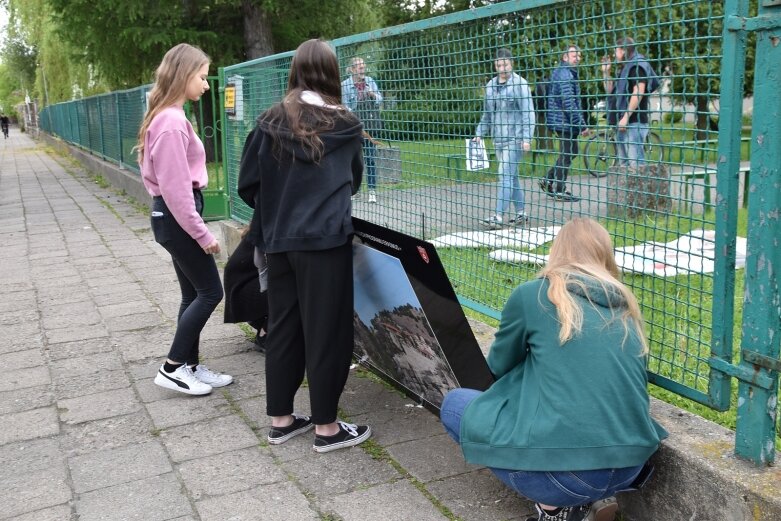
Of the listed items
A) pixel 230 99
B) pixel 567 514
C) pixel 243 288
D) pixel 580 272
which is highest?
pixel 230 99

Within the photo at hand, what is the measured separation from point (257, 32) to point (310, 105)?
15622 mm

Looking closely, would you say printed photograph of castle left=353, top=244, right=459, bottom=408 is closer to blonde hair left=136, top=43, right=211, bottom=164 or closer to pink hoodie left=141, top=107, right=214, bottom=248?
pink hoodie left=141, top=107, right=214, bottom=248

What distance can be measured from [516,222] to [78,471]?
2268 millimetres

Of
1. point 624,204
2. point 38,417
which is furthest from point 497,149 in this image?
point 38,417

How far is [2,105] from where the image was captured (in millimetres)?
118500

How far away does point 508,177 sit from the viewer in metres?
3.70

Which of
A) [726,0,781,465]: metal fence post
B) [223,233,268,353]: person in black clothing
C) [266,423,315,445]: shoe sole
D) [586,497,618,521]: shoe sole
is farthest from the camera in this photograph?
[223,233,268,353]: person in black clothing

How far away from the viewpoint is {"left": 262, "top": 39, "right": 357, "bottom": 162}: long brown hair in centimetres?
335

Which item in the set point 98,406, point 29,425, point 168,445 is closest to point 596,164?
point 168,445

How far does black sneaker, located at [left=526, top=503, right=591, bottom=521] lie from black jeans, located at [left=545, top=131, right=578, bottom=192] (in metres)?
1.28

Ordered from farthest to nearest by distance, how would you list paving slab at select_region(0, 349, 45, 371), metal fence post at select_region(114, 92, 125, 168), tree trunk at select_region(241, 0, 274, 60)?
1. tree trunk at select_region(241, 0, 274, 60)
2. metal fence post at select_region(114, 92, 125, 168)
3. paving slab at select_region(0, 349, 45, 371)

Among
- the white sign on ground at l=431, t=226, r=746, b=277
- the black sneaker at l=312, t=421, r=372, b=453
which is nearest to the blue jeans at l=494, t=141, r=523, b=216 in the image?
the white sign on ground at l=431, t=226, r=746, b=277

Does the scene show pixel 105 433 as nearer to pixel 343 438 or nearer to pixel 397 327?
pixel 343 438

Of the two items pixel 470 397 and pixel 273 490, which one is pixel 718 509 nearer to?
pixel 470 397
